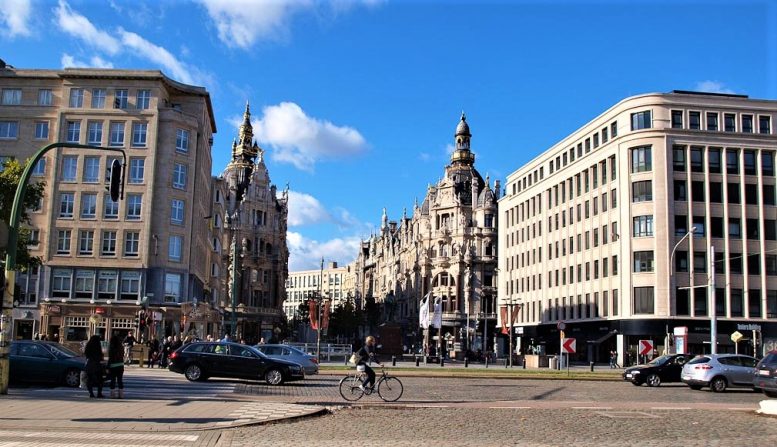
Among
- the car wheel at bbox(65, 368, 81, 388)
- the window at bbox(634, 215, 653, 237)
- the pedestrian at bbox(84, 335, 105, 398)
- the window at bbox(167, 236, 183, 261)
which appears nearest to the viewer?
the pedestrian at bbox(84, 335, 105, 398)

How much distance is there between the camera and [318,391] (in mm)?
25438

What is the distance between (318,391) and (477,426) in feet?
34.8

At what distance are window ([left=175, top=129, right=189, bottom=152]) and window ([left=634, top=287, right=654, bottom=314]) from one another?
3720cm

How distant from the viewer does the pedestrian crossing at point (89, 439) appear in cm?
1213

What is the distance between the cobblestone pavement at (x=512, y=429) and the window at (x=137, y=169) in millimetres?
43471

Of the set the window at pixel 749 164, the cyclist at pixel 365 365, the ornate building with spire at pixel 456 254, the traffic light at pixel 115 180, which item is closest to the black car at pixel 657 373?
the cyclist at pixel 365 365

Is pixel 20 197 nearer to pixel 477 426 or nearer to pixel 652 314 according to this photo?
pixel 477 426

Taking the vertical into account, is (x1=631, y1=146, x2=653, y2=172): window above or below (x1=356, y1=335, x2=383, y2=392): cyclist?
above

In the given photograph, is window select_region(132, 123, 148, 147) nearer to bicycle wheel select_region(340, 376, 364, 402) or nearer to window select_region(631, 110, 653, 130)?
window select_region(631, 110, 653, 130)

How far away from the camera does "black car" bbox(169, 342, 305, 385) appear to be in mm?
27828

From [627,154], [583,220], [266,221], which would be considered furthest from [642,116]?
A: [266,221]

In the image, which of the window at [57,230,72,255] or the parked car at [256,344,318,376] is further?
the window at [57,230,72,255]

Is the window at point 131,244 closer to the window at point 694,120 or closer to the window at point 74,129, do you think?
the window at point 74,129

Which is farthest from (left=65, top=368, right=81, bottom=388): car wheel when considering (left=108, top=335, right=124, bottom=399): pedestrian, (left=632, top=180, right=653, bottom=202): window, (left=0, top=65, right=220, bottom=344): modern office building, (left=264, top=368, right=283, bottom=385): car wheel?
(left=632, top=180, right=653, bottom=202): window
